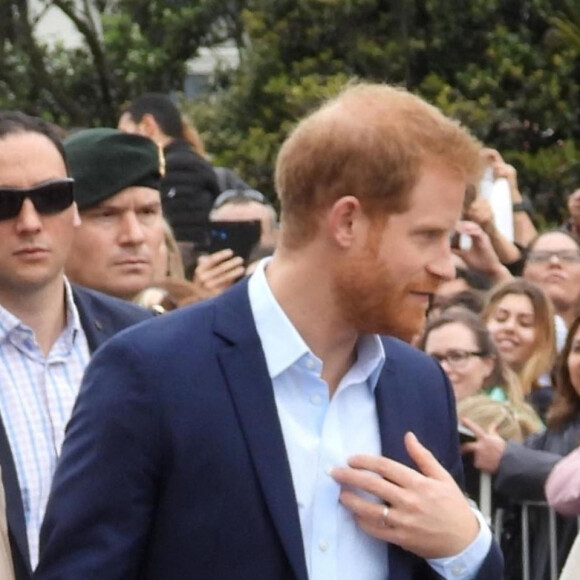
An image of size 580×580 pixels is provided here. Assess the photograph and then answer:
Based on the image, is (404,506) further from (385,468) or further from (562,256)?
(562,256)

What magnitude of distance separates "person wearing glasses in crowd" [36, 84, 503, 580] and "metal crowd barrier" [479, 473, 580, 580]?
112 inches

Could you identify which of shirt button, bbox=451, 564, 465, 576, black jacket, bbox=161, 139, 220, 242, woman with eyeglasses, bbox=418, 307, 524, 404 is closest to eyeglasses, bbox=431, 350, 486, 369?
woman with eyeglasses, bbox=418, 307, 524, 404

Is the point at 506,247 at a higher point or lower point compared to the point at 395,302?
lower

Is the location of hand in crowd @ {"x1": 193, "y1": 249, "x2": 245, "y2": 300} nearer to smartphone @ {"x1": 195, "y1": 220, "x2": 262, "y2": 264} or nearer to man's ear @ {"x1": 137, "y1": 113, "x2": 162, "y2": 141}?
smartphone @ {"x1": 195, "y1": 220, "x2": 262, "y2": 264}

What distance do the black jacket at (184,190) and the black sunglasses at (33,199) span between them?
17.4ft

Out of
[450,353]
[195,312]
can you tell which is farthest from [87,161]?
[450,353]

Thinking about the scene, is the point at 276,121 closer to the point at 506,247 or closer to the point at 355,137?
the point at 506,247

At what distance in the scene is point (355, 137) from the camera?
2908 mm

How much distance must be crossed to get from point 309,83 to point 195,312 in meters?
12.6

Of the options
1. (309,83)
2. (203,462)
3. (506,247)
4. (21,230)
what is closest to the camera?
(203,462)

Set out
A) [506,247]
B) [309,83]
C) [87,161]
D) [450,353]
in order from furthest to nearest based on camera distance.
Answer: [309,83] → [506,247] → [450,353] → [87,161]

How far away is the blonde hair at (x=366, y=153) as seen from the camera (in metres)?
2.91

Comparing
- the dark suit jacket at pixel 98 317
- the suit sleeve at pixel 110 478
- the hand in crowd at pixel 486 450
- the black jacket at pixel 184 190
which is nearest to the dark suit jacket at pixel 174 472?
the suit sleeve at pixel 110 478

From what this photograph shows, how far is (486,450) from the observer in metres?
6.10
